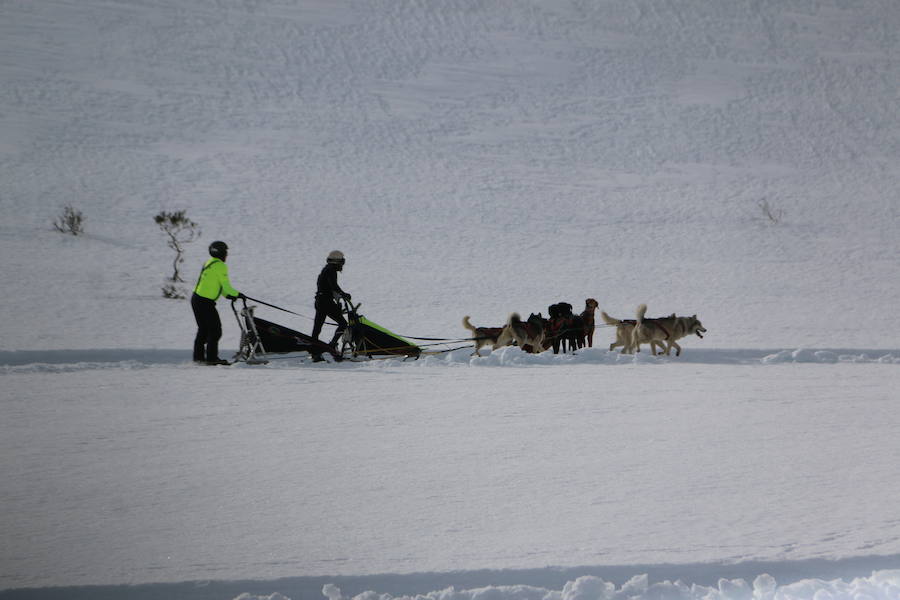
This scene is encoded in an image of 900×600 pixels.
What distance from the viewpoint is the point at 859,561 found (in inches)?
124

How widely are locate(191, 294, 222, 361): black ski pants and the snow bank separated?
485 cm

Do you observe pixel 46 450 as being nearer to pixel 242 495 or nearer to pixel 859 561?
pixel 242 495

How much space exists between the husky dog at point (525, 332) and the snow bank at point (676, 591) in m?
5.31

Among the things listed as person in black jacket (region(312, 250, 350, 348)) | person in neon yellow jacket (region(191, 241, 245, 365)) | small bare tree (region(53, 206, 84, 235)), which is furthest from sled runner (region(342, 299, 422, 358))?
small bare tree (region(53, 206, 84, 235))

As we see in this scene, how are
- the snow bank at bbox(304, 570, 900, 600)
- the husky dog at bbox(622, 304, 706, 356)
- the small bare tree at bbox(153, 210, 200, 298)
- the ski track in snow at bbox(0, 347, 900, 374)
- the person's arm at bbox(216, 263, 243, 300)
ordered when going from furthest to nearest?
the small bare tree at bbox(153, 210, 200, 298), the husky dog at bbox(622, 304, 706, 356), the ski track in snow at bbox(0, 347, 900, 374), the person's arm at bbox(216, 263, 243, 300), the snow bank at bbox(304, 570, 900, 600)

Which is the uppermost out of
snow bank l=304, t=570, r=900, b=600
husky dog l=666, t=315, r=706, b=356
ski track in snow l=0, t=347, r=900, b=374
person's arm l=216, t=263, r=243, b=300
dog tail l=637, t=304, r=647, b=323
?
person's arm l=216, t=263, r=243, b=300

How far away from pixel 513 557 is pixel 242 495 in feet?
4.20

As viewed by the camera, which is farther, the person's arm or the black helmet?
the black helmet

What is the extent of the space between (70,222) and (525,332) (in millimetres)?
11221

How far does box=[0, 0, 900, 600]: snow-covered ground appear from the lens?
11.1ft

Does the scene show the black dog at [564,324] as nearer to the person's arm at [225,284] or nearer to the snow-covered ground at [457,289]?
the snow-covered ground at [457,289]

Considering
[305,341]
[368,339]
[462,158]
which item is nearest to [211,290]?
[305,341]

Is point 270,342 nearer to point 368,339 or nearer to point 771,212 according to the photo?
point 368,339

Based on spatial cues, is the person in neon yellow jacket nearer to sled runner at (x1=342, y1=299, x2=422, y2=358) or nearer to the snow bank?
sled runner at (x1=342, y1=299, x2=422, y2=358)
